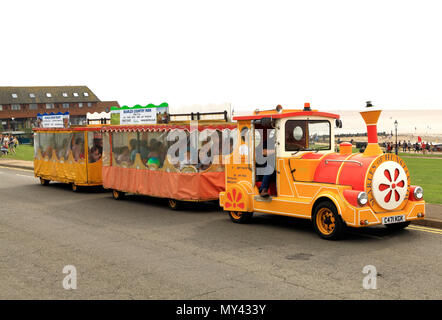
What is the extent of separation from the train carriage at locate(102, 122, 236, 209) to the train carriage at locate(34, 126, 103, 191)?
1.72 meters

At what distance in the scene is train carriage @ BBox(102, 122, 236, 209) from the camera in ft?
45.4

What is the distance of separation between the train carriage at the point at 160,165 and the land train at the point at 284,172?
0.09 feet

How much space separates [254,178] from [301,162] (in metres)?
1.22

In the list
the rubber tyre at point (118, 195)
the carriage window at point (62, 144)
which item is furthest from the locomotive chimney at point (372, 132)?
the carriage window at point (62, 144)

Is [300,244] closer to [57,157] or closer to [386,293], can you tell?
[386,293]

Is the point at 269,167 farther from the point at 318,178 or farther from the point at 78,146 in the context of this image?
the point at 78,146

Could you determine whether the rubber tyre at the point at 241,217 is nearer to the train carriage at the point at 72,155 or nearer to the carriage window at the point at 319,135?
the carriage window at the point at 319,135

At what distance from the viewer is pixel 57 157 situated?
20688mm

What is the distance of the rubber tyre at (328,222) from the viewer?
9375mm

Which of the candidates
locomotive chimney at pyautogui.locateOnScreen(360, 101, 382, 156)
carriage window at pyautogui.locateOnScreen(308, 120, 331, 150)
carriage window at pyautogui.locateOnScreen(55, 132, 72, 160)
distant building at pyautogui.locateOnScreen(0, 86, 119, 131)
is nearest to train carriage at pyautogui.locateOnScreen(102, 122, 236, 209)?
carriage window at pyautogui.locateOnScreen(308, 120, 331, 150)

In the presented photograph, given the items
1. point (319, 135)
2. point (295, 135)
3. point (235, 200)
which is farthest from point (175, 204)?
point (319, 135)

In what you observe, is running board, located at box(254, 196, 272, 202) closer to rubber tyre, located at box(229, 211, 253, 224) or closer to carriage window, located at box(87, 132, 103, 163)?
rubber tyre, located at box(229, 211, 253, 224)
